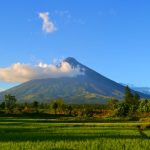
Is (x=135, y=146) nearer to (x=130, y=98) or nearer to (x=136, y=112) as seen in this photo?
(x=136, y=112)

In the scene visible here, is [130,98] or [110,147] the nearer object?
[110,147]

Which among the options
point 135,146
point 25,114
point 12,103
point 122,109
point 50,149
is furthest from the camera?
point 12,103

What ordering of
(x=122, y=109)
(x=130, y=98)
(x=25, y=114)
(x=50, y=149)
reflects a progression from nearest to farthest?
(x=50, y=149)
(x=25, y=114)
(x=122, y=109)
(x=130, y=98)

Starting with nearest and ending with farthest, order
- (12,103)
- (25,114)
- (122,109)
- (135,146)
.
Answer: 1. (135,146)
2. (25,114)
3. (122,109)
4. (12,103)

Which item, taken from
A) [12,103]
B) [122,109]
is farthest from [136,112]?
[12,103]

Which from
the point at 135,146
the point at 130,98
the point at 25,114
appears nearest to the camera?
the point at 135,146

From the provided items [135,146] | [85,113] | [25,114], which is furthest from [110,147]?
[85,113]

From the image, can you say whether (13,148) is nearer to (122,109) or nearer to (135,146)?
(135,146)

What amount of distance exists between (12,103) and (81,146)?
10698cm

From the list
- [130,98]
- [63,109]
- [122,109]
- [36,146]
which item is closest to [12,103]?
[63,109]

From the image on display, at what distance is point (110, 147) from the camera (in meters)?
25.8

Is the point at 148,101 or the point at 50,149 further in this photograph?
the point at 148,101

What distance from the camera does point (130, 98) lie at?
155m

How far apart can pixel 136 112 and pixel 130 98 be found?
4049 centimetres
